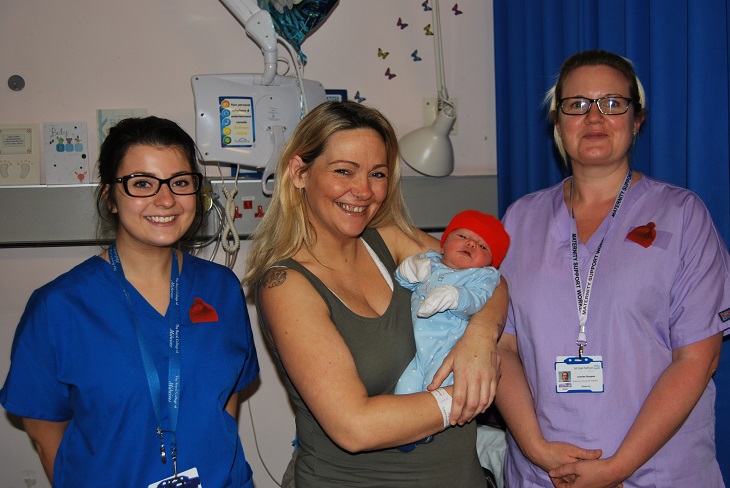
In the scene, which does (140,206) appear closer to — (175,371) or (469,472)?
(175,371)

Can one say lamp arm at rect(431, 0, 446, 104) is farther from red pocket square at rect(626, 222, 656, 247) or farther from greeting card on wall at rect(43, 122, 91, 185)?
greeting card on wall at rect(43, 122, 91, 185)

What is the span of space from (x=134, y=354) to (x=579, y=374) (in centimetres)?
116

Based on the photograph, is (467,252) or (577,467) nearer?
(577,467)

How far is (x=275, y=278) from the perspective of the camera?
1637mm

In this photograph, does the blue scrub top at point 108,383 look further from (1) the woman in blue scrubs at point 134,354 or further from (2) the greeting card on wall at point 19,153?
(2) the greeting card on wall at point 19,153

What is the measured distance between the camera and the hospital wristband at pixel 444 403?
60.8 inches

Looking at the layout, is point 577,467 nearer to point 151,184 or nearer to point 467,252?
point 467,252

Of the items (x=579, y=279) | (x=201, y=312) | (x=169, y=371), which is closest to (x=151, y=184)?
(x=201, y=312)

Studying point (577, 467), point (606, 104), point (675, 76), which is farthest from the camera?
point (675, 76)

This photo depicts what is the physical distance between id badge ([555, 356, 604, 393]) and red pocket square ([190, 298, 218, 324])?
95cm

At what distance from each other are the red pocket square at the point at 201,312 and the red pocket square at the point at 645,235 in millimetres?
1153

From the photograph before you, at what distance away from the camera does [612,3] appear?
230 cm

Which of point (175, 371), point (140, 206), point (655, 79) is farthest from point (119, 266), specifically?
point (655, 79)

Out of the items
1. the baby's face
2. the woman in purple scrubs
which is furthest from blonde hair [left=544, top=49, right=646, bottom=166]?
the baby's face
